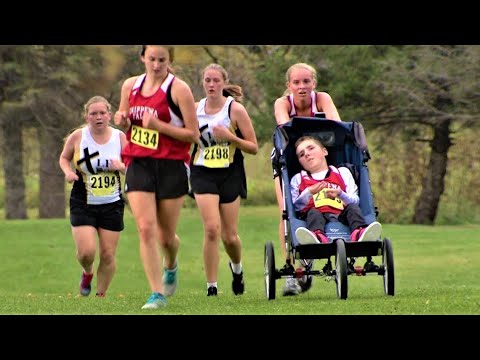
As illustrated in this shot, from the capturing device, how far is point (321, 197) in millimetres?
10172

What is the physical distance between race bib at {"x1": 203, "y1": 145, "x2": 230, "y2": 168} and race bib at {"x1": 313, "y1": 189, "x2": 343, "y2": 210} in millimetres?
1281

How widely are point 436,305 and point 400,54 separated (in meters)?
18.8

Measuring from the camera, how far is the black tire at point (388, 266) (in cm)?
991

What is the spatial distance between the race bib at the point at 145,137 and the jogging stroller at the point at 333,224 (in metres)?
1.41

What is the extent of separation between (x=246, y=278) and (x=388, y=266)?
10373mm

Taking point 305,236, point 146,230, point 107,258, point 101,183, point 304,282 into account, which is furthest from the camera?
point 107,258

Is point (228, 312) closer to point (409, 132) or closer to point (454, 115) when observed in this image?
point (454, 115)

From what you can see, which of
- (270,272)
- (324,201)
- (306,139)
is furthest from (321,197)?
(270,272)

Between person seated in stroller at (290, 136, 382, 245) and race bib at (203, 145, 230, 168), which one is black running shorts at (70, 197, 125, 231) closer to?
race bib at (203, 145, 230, 168)

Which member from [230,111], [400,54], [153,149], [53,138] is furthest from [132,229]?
[153,149]

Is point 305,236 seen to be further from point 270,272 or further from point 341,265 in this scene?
point 270,272

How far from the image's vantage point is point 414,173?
29.7m

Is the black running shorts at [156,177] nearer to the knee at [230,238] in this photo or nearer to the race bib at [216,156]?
→ the race bib at [216,156]

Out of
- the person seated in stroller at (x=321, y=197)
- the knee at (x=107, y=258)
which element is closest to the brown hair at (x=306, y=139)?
the person seated in stroller at (x=321, y=197)
